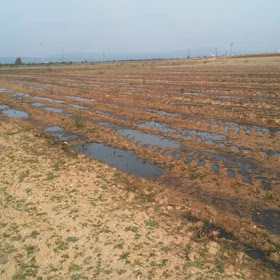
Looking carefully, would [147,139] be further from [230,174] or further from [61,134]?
[61,134]

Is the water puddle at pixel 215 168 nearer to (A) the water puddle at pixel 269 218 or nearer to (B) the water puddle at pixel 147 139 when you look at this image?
(B) the water puddle at pixel 147 139

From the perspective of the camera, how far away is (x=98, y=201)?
652 cm

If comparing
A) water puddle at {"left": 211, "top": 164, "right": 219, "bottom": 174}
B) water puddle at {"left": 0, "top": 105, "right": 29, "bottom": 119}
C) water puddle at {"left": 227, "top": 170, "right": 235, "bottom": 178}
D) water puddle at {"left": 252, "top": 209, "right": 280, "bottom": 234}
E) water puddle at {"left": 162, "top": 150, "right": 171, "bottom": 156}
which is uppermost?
water puddle at {"left": 0, "top": 105, "right": 29, "bottom": 119}

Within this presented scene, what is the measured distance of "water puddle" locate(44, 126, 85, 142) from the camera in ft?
38.2

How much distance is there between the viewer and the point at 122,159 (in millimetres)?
9273

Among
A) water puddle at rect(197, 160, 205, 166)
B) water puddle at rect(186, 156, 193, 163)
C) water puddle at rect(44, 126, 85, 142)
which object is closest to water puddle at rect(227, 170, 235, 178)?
water puddle at rect(197, 160, 205, 166)


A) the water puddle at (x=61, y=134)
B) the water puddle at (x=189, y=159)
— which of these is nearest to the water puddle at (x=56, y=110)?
the water puddle at (x=61, y=134)

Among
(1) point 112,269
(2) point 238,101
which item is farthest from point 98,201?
(2) point 238,101

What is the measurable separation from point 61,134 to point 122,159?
4551 mm

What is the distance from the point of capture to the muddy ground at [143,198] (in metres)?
4.57

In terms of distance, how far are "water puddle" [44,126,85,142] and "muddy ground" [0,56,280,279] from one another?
2.2 inches

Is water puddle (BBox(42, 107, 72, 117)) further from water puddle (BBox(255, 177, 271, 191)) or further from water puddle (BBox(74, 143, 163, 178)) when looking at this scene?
water puddle (BBox(255, 177, 271, 191))

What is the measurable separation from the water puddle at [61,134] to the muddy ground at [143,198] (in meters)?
0.06

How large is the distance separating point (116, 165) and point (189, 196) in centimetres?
308
